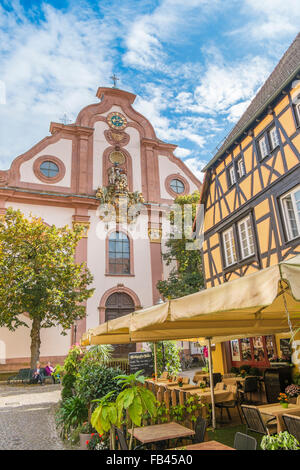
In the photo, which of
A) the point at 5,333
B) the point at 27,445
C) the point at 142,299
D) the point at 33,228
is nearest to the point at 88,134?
the point at 33,228

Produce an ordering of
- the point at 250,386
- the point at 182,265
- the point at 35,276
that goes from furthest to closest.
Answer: the point at 182,265
the point at 35,276
the point at 250,386

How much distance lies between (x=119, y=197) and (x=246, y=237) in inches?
542

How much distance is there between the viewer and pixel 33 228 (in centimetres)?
1809

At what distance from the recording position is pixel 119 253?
24.1 m

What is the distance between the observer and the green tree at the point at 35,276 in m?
17.1

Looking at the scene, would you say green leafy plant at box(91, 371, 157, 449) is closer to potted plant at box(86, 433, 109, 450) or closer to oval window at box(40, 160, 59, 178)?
potted plant at box(86, 433, 109, 450)

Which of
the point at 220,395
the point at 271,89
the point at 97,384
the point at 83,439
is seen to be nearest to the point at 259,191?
the point at 271,89

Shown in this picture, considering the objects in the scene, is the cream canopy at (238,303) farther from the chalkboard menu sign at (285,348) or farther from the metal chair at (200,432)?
the chalkboard menu sign at (285,348)

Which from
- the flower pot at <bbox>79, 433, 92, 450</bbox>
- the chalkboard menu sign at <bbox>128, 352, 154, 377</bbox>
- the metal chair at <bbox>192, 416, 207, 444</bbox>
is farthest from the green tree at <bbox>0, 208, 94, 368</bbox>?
the metal chair at <bbox>192, 416, 207, 444</bbox>

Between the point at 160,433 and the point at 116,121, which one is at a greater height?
the point at 116,121

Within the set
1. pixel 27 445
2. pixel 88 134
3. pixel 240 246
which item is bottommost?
pixel 27 445

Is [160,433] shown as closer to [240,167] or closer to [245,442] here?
[245,442]

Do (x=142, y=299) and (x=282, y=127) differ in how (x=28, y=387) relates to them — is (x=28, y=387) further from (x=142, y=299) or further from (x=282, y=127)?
(x=282, y=127)

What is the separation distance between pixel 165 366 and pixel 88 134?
691 inches
